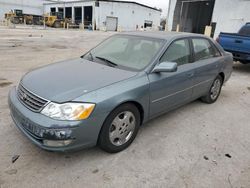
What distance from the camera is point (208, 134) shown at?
3408 millimetres

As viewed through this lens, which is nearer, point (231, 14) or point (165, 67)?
point (165, 67)

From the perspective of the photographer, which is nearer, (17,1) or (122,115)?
(122,115)

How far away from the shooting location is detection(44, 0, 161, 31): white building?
38.9 metres

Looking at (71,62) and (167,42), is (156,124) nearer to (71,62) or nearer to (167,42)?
(167,42)

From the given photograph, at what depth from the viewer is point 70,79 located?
271 centimetres

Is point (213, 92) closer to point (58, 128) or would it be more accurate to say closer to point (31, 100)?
point (58, 128)

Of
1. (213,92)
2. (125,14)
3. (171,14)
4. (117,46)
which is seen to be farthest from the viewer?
(125,14)

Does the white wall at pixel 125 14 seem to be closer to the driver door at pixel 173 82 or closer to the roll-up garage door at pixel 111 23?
the roll-up garage door at pixel 111 23

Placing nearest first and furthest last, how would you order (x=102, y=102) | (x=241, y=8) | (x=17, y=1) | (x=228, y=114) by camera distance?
(x=102, y=102)
(x=228, y=114)
(x=241, y=8)
(x=17, y=1)

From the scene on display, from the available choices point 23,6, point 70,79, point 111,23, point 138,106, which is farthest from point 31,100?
point 23,6

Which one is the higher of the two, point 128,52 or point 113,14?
point 113,14

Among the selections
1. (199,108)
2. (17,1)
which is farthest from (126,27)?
(199,108)

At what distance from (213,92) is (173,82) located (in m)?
1.81

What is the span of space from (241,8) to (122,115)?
16228 mm
